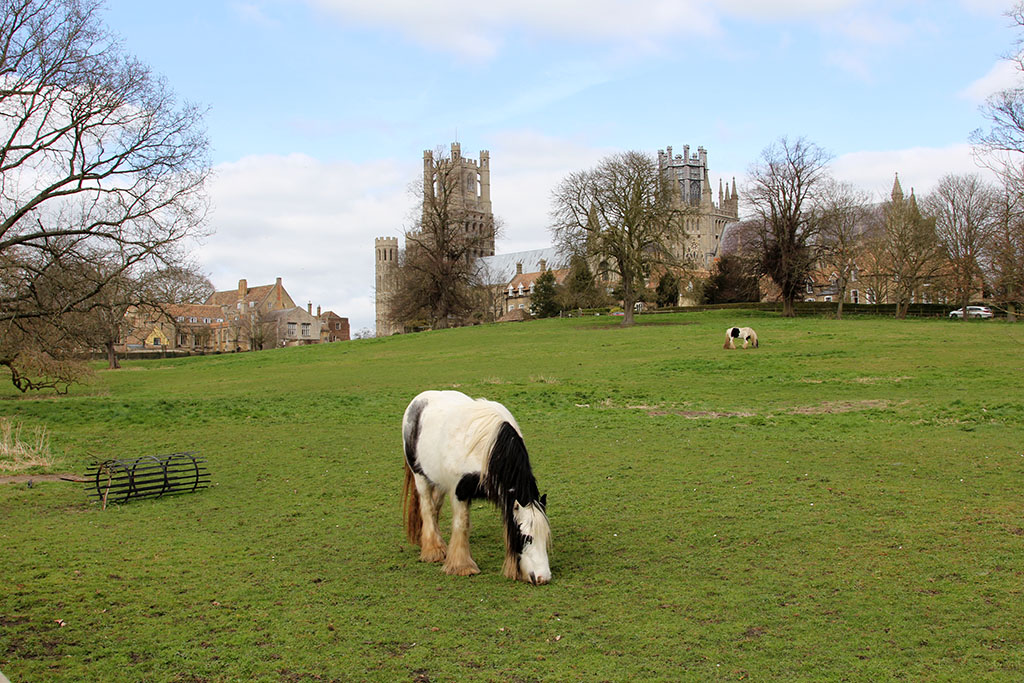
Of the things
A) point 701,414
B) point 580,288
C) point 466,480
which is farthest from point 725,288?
point 466,480

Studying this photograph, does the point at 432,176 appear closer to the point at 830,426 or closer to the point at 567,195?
the point at 567,195

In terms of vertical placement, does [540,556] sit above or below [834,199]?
below

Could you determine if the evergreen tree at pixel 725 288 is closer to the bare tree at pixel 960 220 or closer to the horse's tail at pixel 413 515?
the bare tree at pixel 960 220

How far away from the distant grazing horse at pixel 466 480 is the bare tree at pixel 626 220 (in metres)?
43.4

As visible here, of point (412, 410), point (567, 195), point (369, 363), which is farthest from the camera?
point (567, 195)

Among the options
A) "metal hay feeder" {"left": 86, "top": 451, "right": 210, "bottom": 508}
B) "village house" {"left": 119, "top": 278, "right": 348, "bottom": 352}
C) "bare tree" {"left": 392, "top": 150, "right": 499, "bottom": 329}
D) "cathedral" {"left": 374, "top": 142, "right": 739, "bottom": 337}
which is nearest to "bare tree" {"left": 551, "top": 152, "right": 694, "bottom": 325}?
"bare tree" {"left": 392, "top": 150, "right": 499, "bottom": 329}

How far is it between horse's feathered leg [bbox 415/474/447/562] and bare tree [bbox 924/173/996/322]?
166 feet

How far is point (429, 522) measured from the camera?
881cm

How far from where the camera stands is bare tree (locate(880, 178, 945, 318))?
183 feet

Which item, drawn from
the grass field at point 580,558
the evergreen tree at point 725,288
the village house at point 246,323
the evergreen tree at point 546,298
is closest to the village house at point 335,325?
the village house at point 246,323

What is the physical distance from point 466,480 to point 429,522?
2.92 ft

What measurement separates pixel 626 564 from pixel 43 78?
22.4 meters

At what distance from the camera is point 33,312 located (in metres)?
22.5

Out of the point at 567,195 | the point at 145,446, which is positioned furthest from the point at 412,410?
the point at 567,195
